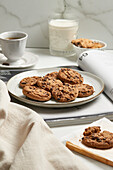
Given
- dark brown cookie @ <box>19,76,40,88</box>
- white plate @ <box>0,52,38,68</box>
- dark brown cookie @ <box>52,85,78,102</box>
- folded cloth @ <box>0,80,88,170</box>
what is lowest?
white plate @ <box>0,52,38,68</box>

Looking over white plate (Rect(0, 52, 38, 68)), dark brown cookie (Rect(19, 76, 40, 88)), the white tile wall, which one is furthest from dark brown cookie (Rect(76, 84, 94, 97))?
the white tile wall

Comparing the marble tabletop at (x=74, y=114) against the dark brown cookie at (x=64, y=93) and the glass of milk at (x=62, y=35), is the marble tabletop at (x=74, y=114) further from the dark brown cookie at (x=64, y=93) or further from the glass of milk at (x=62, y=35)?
the glass of milk at (x=62, y=35)

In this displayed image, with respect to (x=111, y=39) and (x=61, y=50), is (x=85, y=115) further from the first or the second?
(x=111, y=39)

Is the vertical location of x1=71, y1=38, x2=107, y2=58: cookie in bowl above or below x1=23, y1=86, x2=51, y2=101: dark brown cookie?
below

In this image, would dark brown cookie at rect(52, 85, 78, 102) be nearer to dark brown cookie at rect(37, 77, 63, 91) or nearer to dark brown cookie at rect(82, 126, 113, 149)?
dark brown cookie at rect(37, 77, 63, 91)

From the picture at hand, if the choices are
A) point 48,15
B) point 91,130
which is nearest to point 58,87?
point 91,130

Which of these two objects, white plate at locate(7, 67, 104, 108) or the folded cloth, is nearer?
the folded cloth

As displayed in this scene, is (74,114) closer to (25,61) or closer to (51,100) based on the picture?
(51,100)

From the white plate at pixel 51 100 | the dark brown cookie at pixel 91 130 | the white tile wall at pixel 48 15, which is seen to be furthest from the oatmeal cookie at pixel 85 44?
the dark brown cookie at pixel 91 130
